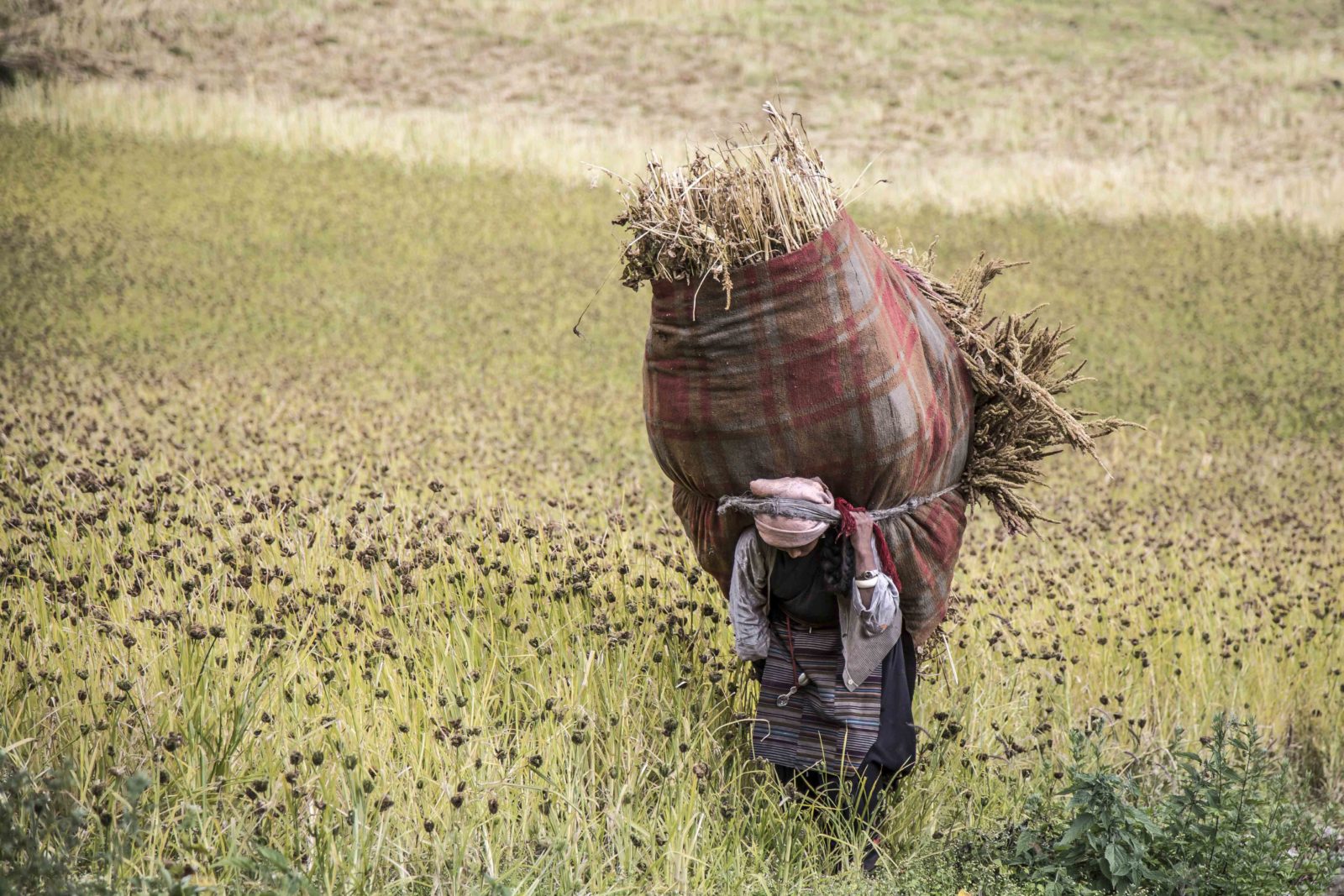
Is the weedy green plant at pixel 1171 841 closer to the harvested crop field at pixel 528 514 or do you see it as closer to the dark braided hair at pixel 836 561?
the harvested crop field at pixel 528 514

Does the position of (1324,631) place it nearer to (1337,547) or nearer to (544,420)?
(1337,547)

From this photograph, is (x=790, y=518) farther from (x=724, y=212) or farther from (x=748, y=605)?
(x=724, y=212)

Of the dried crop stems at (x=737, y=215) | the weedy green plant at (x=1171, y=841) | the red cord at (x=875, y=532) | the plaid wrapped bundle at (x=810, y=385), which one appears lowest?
the weedy green plant at (x=1171, y=841)

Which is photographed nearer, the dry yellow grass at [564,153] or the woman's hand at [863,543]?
the woman's hand at [863,543]

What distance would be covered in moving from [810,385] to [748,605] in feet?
2.36

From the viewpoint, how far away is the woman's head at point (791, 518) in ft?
9.78

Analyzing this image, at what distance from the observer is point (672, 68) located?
877 inches

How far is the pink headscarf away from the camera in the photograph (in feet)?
9.78

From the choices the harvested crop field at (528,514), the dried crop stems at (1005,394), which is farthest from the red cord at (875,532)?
the harvested crop field at (528,514)

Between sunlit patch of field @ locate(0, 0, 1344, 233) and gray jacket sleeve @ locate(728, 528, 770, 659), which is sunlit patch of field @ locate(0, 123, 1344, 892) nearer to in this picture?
gray jacket sleeve @ locate(728, 528, 770, 659)

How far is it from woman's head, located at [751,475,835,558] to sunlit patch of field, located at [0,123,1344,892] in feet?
2.36

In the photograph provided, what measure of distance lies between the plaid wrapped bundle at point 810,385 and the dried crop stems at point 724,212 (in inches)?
2.0

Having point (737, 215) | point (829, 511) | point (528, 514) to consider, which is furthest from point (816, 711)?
point (528, 514)

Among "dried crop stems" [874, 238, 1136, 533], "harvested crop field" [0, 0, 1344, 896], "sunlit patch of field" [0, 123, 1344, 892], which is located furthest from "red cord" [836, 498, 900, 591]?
"sunlit patch of field" [0, 123, 1344, 892]
